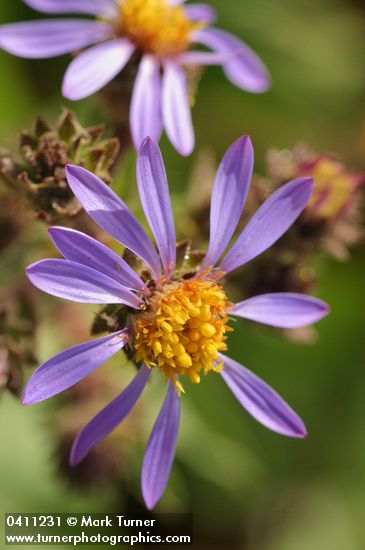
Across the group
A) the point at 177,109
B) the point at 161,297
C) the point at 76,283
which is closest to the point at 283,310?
the point at 161,297

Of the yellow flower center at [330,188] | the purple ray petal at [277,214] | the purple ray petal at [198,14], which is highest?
the purple ray petal at [198,14]

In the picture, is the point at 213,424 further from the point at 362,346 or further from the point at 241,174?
the point at 241,174

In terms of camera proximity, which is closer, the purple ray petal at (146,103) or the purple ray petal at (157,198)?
the purple ray petal at (157,198)

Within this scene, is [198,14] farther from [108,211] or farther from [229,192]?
[108,211]

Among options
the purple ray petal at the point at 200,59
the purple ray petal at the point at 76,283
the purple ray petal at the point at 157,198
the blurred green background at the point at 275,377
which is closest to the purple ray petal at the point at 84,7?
the purple ray petal at the point at 200,59

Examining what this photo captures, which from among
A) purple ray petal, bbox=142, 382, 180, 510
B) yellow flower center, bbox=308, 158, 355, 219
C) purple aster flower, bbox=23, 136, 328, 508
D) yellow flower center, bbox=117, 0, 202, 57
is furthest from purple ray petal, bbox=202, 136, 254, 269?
yellow flower center, bbox=117, 0, 202, 57

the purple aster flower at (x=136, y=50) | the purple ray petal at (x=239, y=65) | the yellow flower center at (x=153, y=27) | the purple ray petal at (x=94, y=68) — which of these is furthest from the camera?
the purple ray petal at (x=239, y=65)

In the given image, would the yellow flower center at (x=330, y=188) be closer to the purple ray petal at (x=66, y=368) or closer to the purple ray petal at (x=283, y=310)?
the purple ray petal at (x=283, y=310)
